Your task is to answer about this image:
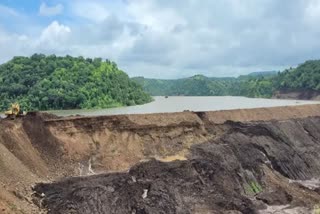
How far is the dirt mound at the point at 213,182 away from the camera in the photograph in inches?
907

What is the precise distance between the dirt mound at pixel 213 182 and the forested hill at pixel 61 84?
34.3 metres

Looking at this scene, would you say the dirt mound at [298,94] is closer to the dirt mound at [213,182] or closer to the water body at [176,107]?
the water body at [176,107]

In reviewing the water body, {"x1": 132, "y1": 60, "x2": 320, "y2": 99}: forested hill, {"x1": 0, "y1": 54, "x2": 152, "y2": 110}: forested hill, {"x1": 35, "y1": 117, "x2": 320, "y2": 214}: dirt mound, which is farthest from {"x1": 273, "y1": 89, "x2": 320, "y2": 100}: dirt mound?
{"x1": 35, "y1": 117, "x2": 320, "y2": 214}: dirt mound

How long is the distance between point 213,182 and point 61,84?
45.4 meters

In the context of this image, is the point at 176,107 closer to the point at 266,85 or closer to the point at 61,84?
the point at 61,84

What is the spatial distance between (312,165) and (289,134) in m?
5.08

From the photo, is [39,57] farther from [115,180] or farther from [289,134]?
[115,180]

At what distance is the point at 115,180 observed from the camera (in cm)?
2503

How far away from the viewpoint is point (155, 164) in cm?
2803

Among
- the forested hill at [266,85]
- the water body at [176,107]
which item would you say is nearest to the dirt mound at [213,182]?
the water body at [176,107]

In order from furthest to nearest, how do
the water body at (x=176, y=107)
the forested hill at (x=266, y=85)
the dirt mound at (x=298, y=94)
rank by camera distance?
the forested hill at (x=266, y=85) → the dirt mound at (x=298, y=94) → the water body at (x=176, y=107)

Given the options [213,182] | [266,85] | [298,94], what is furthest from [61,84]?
[266,85]

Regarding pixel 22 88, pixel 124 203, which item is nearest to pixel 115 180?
pixel 124 203

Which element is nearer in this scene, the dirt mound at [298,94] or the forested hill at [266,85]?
the dirt mound at [298,94]
